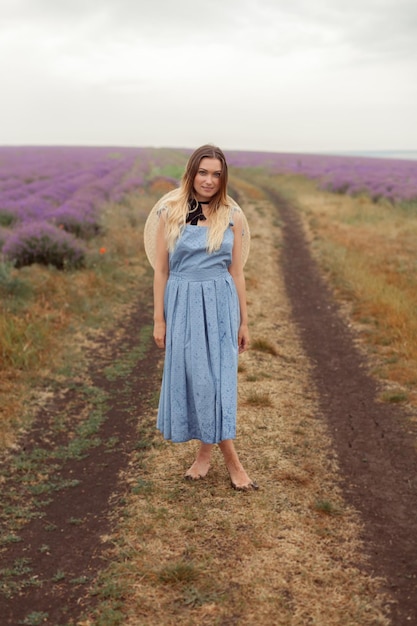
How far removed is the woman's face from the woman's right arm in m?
0.29

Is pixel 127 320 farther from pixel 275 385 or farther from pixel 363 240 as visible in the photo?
pixel 363 240

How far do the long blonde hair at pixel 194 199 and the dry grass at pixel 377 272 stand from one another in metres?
3.16

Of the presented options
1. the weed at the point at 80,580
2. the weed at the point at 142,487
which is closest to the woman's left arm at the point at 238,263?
the weed at the point at 142,487

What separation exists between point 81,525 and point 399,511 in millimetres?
2026

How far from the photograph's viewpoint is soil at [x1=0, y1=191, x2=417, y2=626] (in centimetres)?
338

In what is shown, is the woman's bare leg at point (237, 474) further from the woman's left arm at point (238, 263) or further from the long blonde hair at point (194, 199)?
the long blonde hair at point (194, 199)

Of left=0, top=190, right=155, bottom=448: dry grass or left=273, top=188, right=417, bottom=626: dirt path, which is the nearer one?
left=273, top=188, right=417, bottom=626: dirt path

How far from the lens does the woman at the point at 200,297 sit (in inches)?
153

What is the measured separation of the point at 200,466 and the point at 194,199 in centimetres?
182

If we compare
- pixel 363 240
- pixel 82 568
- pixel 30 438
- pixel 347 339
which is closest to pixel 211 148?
pixel 82 568

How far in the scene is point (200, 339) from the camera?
3.93m

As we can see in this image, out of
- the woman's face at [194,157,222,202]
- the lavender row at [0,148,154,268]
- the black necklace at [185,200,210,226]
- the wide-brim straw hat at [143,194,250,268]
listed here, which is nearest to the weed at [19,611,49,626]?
the wide-brim straw hat at [143,194,250,268]

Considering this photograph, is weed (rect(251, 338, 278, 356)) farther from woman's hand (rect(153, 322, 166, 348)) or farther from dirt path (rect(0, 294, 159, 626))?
woman's hand (rect(153, 322, 166, 348))

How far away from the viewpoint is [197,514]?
402 cm
